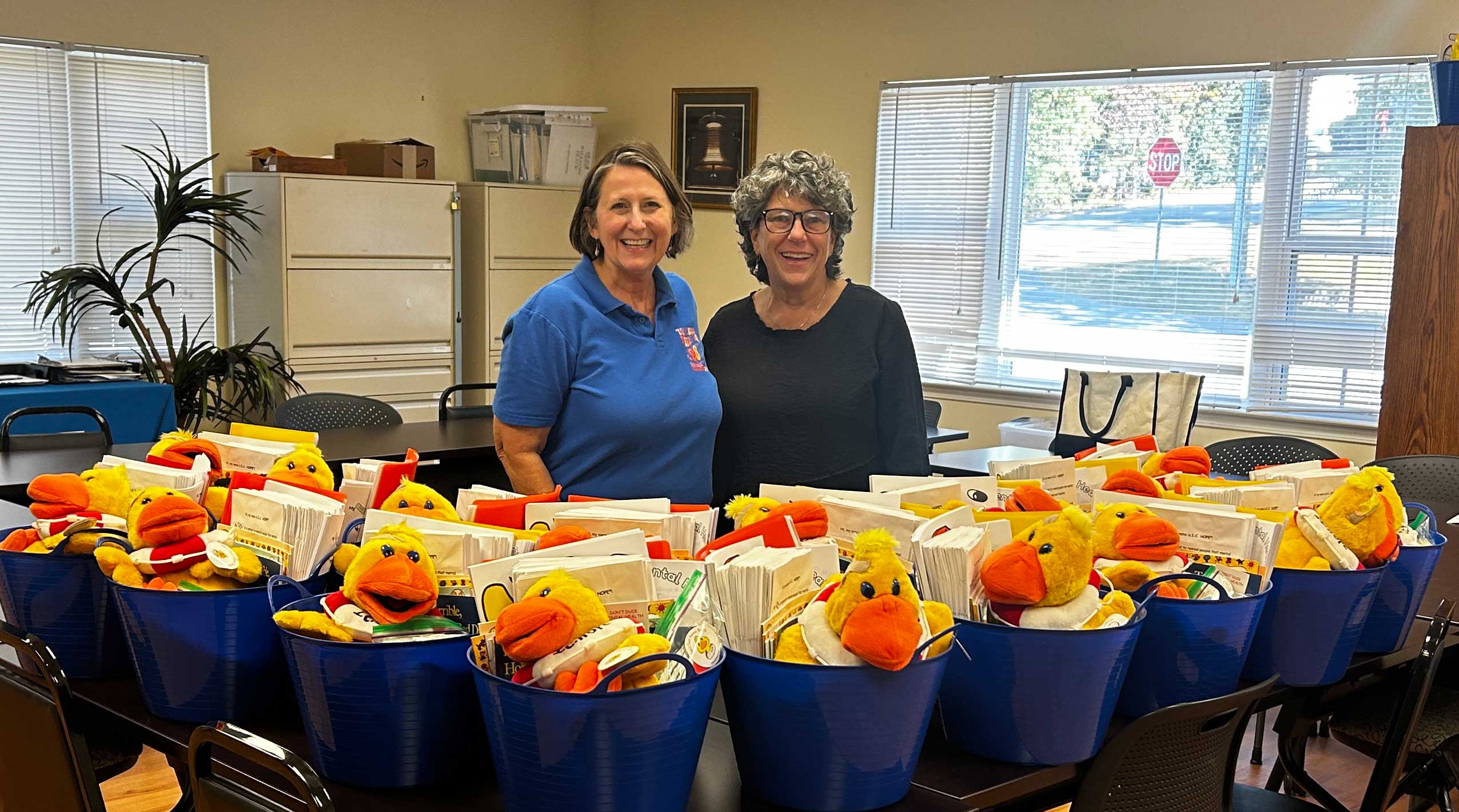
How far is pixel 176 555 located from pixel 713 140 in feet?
17.2

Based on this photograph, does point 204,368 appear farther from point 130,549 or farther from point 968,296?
point 130,549

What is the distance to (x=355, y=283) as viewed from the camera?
17.8ft

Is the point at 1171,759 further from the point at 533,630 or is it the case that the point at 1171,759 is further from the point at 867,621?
the point at 533,630

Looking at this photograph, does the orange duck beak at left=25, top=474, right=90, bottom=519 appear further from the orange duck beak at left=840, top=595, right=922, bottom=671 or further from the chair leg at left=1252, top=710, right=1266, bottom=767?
the chair leg at left=1252, top=710, right=1266, bottom=767

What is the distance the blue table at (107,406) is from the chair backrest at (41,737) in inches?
108

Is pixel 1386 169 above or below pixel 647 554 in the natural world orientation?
above

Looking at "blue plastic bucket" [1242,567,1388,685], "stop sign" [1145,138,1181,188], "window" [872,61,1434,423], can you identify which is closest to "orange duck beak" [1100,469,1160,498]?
"blue plastic bucket" [1242,567,1388,685]

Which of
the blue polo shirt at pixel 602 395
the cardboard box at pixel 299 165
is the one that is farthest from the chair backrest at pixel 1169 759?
the cardboard box at pixel 299 165

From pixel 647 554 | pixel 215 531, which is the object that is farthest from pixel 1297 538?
pixel 215 531

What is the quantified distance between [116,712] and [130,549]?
0.17 m

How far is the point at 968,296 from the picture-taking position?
18.3ft

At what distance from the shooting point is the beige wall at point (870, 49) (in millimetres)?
4598

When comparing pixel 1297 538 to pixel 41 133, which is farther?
pixel 41 133

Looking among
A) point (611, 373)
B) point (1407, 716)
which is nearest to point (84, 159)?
point (611, 373)
